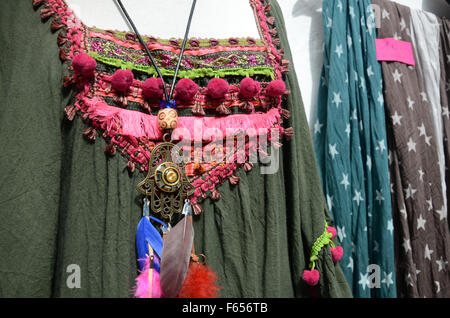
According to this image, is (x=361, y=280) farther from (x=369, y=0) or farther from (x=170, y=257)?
(x=369, y=0)

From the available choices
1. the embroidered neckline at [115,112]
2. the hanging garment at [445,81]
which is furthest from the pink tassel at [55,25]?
the hanging garment at [445,81]

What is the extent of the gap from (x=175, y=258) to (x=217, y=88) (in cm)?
33

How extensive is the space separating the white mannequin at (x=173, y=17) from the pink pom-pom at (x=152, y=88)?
142 mm

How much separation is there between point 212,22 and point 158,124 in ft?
0.96

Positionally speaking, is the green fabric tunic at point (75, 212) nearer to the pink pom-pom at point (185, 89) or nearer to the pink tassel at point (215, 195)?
the pink tassel at point (215, 195)

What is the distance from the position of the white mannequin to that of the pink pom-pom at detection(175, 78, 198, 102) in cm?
15

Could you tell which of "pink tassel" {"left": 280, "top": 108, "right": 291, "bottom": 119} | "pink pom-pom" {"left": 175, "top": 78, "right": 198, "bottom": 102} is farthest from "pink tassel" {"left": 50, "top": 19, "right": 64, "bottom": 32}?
"pink tassel" {"left": 280, "top": 108, "right": 291, "bottom": 119}

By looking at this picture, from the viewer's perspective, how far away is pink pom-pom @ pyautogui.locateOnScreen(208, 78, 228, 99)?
0.68 meters

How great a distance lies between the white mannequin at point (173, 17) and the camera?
2.30 feet

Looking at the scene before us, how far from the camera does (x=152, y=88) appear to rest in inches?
25.7

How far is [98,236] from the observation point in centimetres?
61

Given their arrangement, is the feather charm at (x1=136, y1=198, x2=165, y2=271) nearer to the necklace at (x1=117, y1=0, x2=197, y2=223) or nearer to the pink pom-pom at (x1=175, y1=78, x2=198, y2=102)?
the necklace at (x1=117, y1=0, x2=197, y2=223)

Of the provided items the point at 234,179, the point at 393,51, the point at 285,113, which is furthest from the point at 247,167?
the point at 393,51

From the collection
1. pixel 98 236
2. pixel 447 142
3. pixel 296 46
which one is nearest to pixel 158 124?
pixel 98 236
